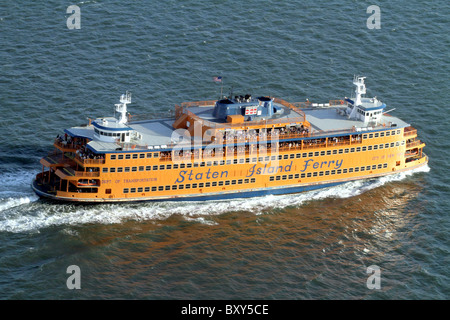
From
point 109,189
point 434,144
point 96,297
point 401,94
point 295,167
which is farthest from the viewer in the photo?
point 401,94

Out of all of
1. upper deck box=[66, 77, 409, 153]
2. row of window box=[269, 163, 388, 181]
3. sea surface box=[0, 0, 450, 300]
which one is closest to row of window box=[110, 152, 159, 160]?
upper deck box=[66, 77, 409, 153]

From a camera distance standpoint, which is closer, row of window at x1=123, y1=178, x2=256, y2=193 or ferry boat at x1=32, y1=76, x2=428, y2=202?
ferry boat at x1=32, y1=76, x2=428, y2=202

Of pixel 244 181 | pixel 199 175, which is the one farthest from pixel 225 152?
pixel 244 181

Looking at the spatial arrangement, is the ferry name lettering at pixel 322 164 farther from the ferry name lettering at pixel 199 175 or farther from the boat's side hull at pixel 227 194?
the ferry name lettering at pixel 199 175

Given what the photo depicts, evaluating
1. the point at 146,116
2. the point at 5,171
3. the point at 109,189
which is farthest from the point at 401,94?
the point at 5,171

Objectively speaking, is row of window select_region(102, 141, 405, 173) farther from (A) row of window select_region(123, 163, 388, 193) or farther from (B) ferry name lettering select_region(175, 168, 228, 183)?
(A) row of window select_region(123, 163, 388, 193)

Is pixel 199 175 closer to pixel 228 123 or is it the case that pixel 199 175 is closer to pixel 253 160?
pixel 253 160

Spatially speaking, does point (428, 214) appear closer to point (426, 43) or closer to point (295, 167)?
point (295, 167)

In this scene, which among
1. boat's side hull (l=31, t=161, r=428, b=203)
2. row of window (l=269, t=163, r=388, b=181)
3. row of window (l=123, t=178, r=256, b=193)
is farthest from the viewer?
row of window (l=269, t=163, r=388, b=181)
